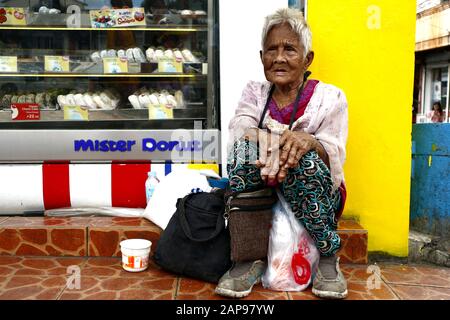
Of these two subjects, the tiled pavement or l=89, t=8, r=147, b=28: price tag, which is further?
l=89, t=8, r=147, b=28: price tag

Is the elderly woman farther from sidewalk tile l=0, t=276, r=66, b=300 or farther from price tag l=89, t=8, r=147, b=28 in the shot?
price tag l=89, t=8, r=147, b=28

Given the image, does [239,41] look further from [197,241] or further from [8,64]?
[8,64]

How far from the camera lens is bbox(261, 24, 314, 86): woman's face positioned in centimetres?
220

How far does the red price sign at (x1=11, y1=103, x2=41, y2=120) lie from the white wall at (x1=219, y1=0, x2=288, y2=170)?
1389 millimetres

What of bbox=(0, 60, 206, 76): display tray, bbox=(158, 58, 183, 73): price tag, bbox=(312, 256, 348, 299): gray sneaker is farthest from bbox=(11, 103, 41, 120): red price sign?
bbox=(312, 256, 348, 299): gray sneaker

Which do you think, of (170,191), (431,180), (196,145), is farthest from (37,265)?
(431,180)

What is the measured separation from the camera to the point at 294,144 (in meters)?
1.93

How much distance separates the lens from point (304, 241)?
6.98ft

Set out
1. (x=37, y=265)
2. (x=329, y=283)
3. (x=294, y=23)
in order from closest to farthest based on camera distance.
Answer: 1. (x=329, y=283)
2. (x=294, y=23)
3. (x=37, y=265)

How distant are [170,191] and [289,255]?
0.90 meters

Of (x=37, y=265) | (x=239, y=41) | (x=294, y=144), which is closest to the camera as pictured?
(x=294, y=144)

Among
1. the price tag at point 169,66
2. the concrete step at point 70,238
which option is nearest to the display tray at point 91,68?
the price tag at point 169,66
